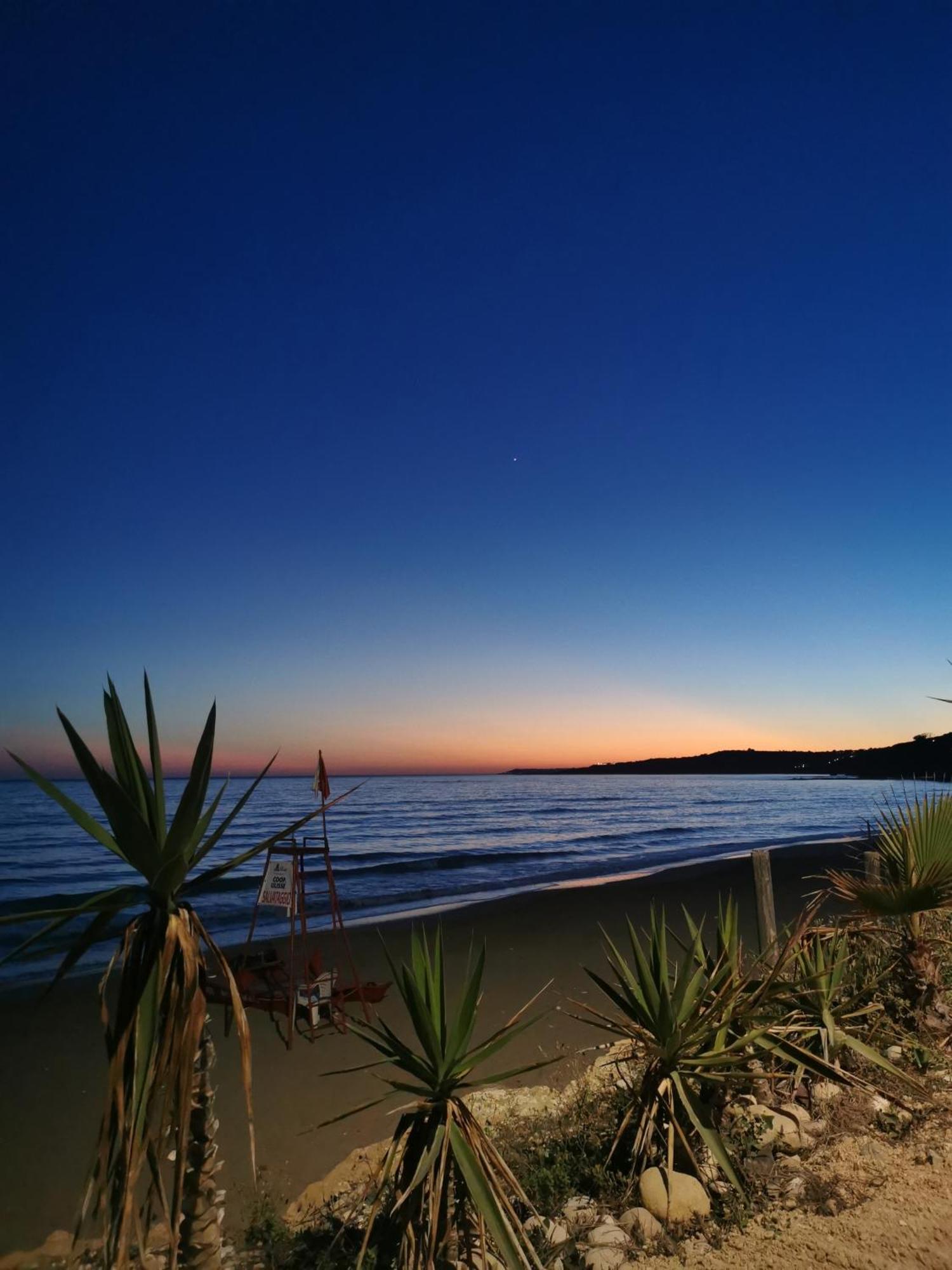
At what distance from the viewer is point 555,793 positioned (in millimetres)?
82688

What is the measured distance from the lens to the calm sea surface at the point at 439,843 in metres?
20.9

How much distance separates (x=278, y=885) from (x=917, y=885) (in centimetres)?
556

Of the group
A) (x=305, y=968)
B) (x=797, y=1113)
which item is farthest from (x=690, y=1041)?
(x=305, y=968)

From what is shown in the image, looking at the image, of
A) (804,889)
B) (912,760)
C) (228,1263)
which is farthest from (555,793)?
(228,1263)

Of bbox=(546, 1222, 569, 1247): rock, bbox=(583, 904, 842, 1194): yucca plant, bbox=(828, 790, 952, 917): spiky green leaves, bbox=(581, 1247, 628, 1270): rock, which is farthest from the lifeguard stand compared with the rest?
bbox=(828, 790, 952, 917): spiky green leaves

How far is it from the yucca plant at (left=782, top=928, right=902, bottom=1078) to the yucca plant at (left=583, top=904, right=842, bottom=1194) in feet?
0.81

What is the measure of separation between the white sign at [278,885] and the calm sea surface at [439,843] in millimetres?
2190

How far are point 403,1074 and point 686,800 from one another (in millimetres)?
61878

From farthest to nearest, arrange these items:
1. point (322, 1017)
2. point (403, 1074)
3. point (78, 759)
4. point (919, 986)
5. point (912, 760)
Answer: point (912, 760) → point (322, 1017) → point (403, 1074) → point (919, 986) → point (78, 759)

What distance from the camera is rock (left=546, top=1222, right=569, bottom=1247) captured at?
13.6 feet

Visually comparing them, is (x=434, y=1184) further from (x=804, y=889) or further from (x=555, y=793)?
(x=555, y=793)

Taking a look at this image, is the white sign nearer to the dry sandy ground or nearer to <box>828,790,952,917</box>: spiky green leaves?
the dry sandy ground

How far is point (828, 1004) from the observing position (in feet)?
17.8

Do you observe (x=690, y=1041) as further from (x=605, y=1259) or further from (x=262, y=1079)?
(x=262, y=1079)
